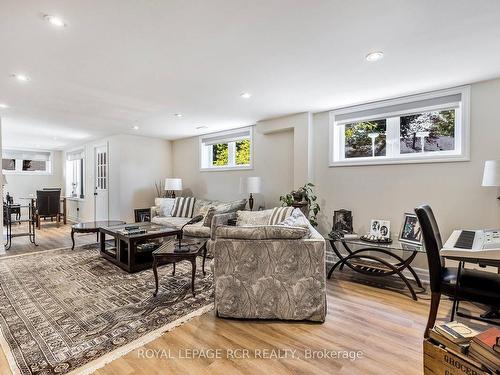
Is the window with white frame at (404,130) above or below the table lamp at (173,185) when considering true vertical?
above

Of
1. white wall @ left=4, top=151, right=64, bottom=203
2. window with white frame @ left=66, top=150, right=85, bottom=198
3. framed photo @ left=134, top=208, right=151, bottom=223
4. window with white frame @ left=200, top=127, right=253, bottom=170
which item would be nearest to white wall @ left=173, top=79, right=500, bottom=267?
window with white frame @ left=200, top=127, right=253, bottom=170

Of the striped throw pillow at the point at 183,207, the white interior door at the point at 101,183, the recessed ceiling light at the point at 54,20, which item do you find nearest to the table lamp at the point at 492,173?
the recessed ceiling light at the point at 54,20

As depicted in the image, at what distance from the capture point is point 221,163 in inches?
235

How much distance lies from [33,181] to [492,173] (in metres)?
11.0

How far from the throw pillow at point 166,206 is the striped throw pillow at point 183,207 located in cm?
9

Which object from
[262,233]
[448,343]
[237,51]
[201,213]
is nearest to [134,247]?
[201,213]

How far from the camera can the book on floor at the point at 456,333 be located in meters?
1.39

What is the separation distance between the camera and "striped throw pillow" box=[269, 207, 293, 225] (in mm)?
3672

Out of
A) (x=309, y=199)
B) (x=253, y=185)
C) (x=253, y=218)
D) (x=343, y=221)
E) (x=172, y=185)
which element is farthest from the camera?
(x=172, y=185)

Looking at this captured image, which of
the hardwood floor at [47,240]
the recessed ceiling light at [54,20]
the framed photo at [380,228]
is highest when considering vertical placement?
the recessed ceiling light at [54,20]

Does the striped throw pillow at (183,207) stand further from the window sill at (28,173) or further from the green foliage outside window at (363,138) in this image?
the window sill at (28,173)

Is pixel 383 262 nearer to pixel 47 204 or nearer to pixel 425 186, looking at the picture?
pixel 425 186

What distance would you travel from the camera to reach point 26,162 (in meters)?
8.59

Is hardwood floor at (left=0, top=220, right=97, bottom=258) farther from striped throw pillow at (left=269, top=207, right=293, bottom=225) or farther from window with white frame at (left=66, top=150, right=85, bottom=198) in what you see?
striped throw pillow at (left=269, top=207, right=293, bottom=225)
